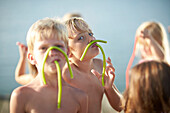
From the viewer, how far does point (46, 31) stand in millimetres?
1414

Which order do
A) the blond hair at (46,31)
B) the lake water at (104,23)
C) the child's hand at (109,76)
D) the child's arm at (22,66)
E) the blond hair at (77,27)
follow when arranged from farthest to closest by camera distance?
1. the lake water at (104,23)
2. the child's arm at (22,66)
3. the blond hair at (77,27)
4. the child's hand at (109,76)
5. the blond hair at (46,31)

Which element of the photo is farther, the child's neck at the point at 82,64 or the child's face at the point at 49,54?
the child's neck at the point at 82,64

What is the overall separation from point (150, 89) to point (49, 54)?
65 centimetres

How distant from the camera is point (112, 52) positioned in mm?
10047

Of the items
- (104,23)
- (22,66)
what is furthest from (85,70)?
(104,23)

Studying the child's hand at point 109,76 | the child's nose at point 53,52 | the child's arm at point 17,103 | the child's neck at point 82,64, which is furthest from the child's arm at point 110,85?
the child's arm at point 17,103

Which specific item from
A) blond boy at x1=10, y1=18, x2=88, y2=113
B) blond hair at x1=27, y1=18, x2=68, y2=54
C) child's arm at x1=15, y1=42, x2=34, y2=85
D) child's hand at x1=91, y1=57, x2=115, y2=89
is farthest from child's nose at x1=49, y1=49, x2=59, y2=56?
child's arm at x1=15, y1=42, x2=34, y2=85

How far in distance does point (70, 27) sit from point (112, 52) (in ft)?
27.7

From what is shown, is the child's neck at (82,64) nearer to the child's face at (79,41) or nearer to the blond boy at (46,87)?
the child's face at (79,41)

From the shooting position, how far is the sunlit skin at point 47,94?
4.36ft

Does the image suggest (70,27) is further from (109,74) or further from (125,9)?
(125,9)

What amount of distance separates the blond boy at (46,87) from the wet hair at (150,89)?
0.33m

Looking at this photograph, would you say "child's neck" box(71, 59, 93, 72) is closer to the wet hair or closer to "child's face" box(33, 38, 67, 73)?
"child's face" box(33, 38, 67, 73)

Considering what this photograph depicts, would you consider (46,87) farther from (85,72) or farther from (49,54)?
(85,72)
